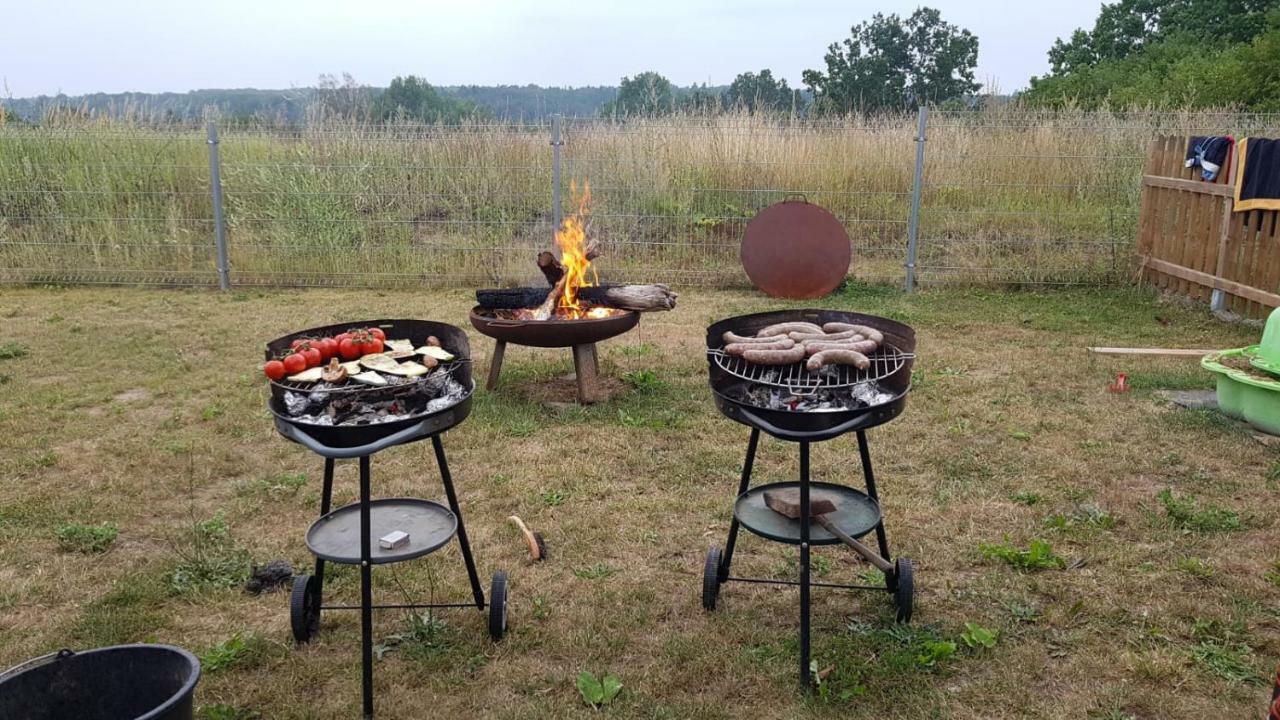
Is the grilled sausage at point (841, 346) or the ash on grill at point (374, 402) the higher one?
the grilled sausage at point (841, 346)

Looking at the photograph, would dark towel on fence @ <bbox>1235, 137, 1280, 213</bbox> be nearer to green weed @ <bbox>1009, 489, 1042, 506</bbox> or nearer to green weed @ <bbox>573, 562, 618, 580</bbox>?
green weed @ <bbox>1009, 489, 1042, 506</bbox>

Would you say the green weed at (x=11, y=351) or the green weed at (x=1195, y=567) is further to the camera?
the green weed at (x=11, y=351)

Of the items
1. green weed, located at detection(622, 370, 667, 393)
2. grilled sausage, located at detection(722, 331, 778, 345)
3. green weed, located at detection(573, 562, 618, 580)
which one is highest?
grilled sausage, located at detection(722, 331, 778, 345)

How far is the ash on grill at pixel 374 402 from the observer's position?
2.83 metres

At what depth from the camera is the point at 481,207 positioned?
9.97 metres

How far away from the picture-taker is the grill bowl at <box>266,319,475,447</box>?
2.71m

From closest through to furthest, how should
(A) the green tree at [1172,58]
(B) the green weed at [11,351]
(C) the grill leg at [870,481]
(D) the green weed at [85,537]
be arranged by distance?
1. (C) the grill leg at [870,481]
2. (D) the green weed at [85,537]
3. (B) the green weed at [11,351]
4. (A) the green tree at [1172,58]

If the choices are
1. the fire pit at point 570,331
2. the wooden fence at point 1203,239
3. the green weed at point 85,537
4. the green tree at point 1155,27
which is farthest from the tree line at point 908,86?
the green weed at point 85,537

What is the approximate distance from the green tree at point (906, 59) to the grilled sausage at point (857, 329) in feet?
132

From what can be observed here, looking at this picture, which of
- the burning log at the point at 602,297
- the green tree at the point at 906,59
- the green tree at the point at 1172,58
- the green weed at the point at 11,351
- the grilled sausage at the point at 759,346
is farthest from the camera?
the green tree at the point at 906,59

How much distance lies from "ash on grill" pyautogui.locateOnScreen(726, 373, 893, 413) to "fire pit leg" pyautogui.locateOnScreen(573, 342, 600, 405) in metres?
2.67

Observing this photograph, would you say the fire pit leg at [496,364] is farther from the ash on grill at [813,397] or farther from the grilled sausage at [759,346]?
the ash on grill at [813,397]

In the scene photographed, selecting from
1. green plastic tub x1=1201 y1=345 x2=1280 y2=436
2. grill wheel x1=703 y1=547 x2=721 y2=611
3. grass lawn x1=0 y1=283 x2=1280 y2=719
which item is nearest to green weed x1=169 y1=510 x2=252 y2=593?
grass lawn x1=0 y1=283 x2=1280 y2=719

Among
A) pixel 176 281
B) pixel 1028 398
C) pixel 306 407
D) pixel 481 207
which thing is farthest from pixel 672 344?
pixel 176 281
